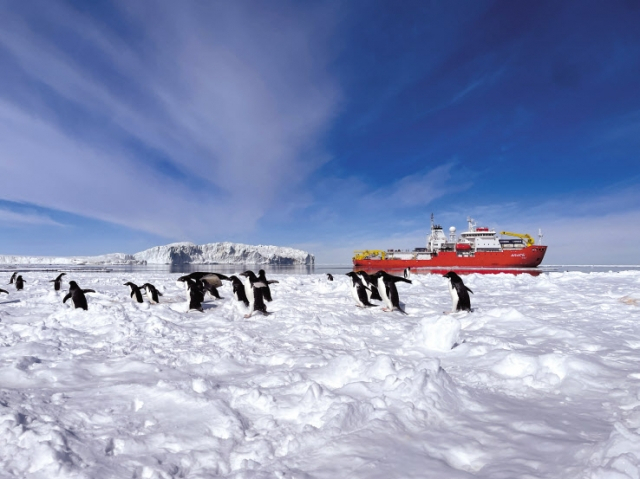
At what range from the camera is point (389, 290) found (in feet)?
26.2

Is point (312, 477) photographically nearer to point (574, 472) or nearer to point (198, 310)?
point (574, 472)

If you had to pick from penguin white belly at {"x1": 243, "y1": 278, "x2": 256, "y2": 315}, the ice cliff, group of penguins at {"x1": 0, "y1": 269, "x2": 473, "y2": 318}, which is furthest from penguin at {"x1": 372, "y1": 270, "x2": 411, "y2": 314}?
the ice cliff

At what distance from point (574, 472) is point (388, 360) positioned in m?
1.74

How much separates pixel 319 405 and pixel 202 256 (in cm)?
13359

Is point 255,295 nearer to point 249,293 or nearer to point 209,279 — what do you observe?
point 249,293

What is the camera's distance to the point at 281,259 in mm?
132625

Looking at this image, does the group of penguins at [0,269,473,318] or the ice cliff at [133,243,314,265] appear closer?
the group of penguins at [0,269,473,318]

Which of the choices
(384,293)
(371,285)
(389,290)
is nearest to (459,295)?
(389,290)

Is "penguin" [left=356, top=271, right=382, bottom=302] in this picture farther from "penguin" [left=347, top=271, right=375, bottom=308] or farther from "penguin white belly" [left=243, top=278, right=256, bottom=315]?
"penguin white belly" [left=243, top=278, right=256, bottom=315]

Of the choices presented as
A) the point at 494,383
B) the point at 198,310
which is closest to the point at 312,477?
the point at 494,383

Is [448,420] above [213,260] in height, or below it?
below

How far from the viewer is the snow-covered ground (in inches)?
71.9

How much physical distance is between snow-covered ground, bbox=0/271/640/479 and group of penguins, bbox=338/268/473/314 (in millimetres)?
2267

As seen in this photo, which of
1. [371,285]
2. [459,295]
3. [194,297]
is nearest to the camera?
[459,295]
